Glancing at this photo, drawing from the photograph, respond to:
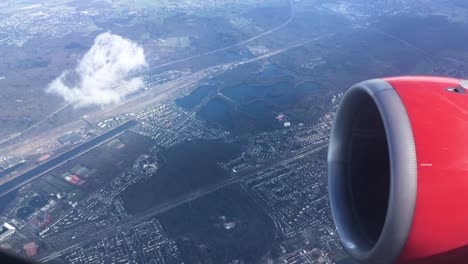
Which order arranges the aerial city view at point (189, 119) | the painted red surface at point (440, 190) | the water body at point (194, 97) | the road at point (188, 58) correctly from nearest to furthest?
1. the painted red surface at point (440, 190)
2. the aerial city view at point (189, 119)
3. the road at point (188, 58)
4. the water body at point (194, 97)

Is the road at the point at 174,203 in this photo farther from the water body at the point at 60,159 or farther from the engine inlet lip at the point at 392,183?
the engine inlet lip at the point at 392,183

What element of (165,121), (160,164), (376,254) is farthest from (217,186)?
(376,254)

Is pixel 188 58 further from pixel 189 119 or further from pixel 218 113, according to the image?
pixel 189 119

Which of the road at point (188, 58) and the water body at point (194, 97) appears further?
the water body at point (194, 97)

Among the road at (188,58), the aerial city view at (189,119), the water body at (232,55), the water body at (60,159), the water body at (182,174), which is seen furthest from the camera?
the water body at (232,55)

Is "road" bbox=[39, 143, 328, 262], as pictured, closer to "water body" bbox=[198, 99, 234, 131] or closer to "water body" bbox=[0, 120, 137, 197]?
"water body" bbox=[198, 99, 234, 131]

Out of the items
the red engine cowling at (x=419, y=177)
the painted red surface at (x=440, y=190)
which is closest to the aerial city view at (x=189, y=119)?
the red engine cowling at (x=419, y=177)

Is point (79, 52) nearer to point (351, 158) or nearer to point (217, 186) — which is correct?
point (217, 186)

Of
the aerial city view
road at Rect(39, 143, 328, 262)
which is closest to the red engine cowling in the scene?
the aerial city view
